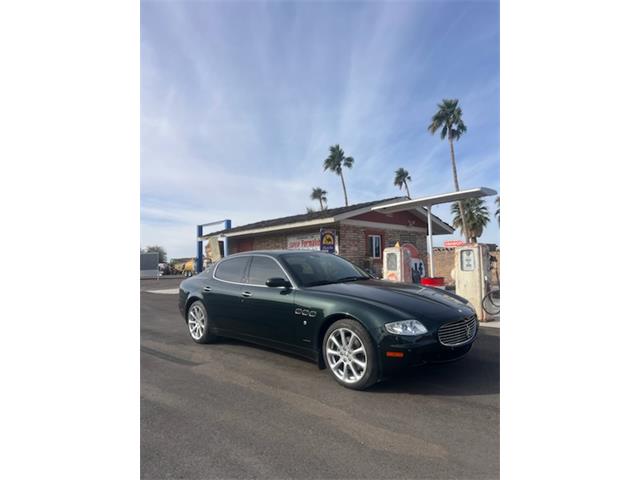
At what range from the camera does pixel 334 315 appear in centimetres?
387

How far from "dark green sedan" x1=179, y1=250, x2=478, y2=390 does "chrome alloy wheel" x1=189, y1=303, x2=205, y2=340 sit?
30mm

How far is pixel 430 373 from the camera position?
409cm

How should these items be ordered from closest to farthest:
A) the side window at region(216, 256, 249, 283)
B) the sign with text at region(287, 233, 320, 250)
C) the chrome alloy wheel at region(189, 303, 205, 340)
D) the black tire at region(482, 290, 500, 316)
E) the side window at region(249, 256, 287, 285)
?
the side window at region(249, 256, 287, 285)
the side window at region(216, 256, 249, 283)
the chrome alloy wheel at region(189, 303, 205, 340)
the black tire at region(482, 290, 500, 316)
the sign with text at region(287, 233, 320, 250)

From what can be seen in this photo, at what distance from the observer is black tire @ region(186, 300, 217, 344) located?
5629mm

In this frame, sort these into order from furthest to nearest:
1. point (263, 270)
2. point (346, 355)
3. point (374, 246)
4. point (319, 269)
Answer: point (374, 246) < point (263, 270) < point (319, 269) < point (346, 355)

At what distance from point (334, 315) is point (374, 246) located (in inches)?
515

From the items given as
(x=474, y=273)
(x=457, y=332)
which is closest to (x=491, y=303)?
(x=474, y=273)

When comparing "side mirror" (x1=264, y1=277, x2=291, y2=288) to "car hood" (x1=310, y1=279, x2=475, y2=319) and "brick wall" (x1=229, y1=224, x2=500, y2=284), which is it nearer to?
"car hood" (x1=310, y1=279, x2=475, y2=319)

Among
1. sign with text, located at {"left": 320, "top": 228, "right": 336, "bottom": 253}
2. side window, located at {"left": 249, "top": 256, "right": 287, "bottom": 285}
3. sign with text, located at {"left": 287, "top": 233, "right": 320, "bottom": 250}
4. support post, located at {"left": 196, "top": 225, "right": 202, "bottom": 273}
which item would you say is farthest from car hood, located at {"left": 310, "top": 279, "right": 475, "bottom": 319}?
support post, located at {"left": 196, "top": 225, "right": 202, "bottom": 273}

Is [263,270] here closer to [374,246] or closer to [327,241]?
[327,241]

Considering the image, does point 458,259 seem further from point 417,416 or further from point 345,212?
point 345,212

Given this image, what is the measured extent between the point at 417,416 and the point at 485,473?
798mm

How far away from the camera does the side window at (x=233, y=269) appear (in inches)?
211

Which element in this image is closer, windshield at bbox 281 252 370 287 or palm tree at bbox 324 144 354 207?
windshield at bbox 281 252 370 287
